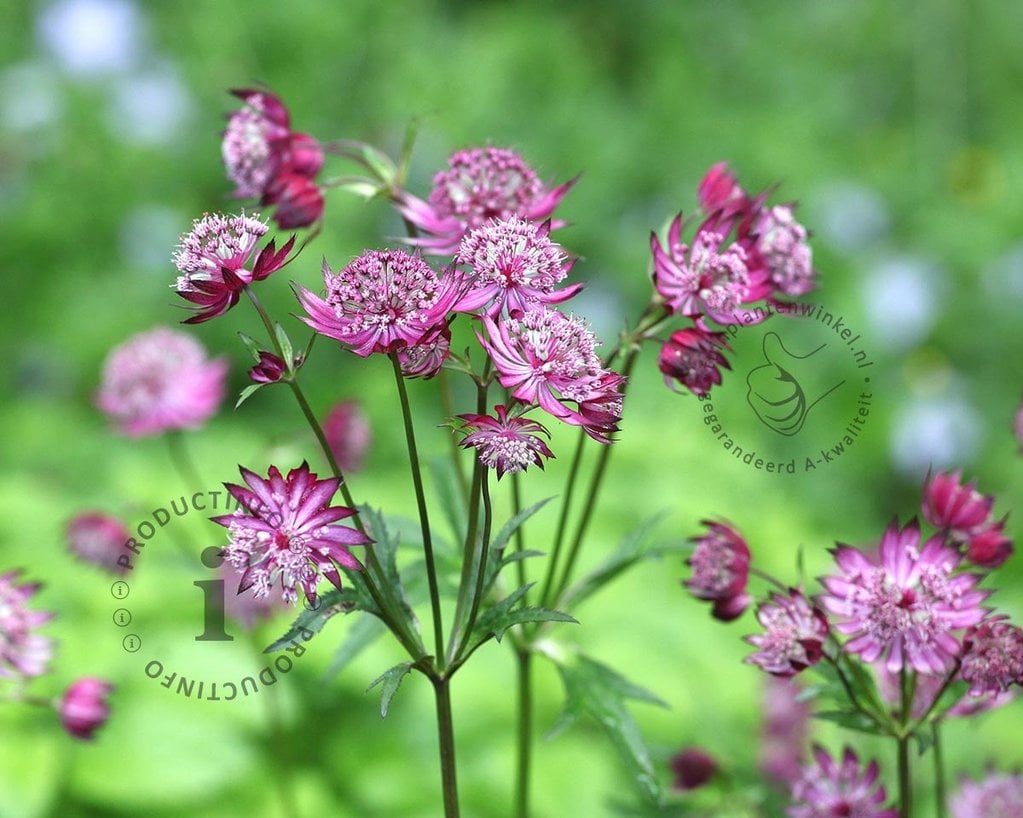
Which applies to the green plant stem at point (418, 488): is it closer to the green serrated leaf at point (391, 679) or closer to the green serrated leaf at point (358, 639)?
the green serrated leaf at point (391, 679)

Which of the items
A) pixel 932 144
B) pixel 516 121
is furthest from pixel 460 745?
pixel 932 144

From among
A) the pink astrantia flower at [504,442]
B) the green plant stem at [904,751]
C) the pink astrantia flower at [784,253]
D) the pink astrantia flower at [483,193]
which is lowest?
the green plant stem at [904,751]

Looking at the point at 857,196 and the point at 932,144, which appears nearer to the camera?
the point at 857,196

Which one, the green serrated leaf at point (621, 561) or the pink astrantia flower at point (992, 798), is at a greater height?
the green serrated leaf at point (621, 561)

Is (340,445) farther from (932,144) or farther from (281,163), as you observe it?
(932,144)

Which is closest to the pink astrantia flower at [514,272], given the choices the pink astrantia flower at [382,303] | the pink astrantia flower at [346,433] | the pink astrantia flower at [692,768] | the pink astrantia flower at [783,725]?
the pink astrantia flower at [382,303]

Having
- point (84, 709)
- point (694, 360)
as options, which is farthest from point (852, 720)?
point (84, 709)

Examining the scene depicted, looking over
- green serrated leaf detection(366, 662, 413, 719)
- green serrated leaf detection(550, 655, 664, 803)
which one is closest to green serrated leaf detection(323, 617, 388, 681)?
green serrated leaf detection(550, 655, 664, 803)
